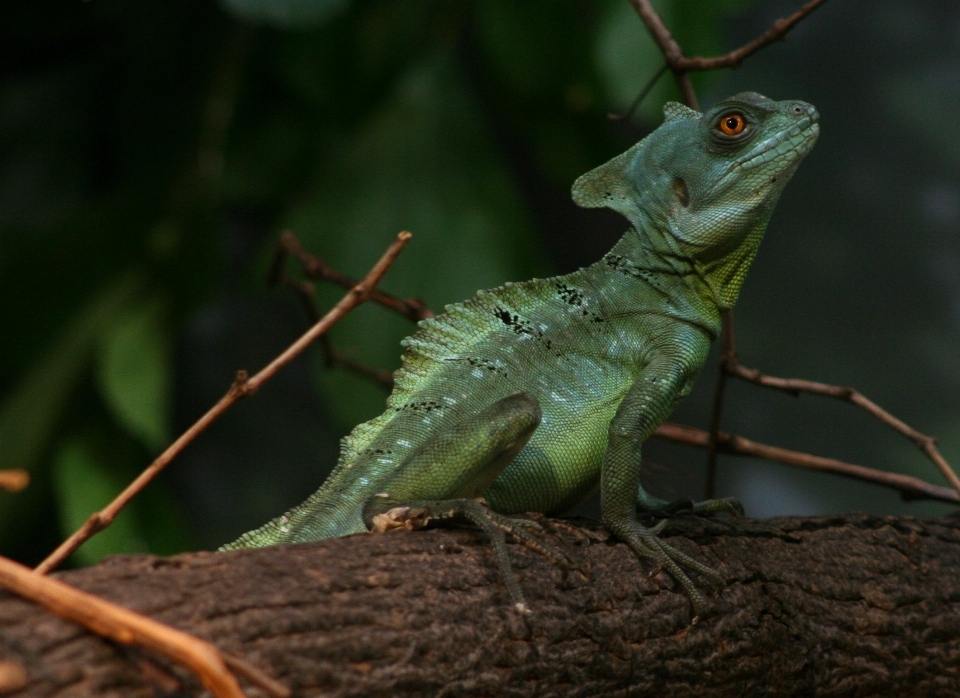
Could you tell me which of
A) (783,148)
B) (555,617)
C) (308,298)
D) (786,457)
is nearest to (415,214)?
(308,298)

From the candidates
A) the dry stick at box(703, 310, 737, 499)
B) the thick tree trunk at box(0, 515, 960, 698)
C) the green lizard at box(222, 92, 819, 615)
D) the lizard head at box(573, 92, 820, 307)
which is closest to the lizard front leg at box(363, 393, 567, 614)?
the green lizard at box(222, 92, 819, 615)

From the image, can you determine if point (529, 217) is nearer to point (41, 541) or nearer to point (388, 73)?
point (388, 73)

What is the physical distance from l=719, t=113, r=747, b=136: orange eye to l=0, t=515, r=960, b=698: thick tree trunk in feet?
3.23

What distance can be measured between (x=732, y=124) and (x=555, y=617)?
4.47ft

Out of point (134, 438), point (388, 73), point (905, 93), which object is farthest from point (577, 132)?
point (134, 438)

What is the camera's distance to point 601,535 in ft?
6.82

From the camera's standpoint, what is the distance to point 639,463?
2172 mm

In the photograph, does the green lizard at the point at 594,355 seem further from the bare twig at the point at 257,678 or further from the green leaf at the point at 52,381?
the green leaf at the point at 52,381

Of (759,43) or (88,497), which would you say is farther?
(88,497)

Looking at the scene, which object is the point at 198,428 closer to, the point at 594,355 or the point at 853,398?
the point at 594,355

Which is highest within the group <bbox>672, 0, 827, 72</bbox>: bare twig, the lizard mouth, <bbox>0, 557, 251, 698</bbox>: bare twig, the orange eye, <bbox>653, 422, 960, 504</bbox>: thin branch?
<bbox>672, 0, 827, 72</bbox>: bare twig

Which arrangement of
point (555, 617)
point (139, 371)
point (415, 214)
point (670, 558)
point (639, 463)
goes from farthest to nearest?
point (415, 214)
point (139, 371)
point (639, 463)
point (670, 558)
point (555, 617)

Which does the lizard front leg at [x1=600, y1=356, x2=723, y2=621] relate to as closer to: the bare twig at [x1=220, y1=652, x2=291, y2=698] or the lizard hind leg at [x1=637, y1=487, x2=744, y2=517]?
the lizard hind leg at [x1=637, y1=487, x2=744, y2=517]

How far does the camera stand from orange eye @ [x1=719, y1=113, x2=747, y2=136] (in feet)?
7.99
